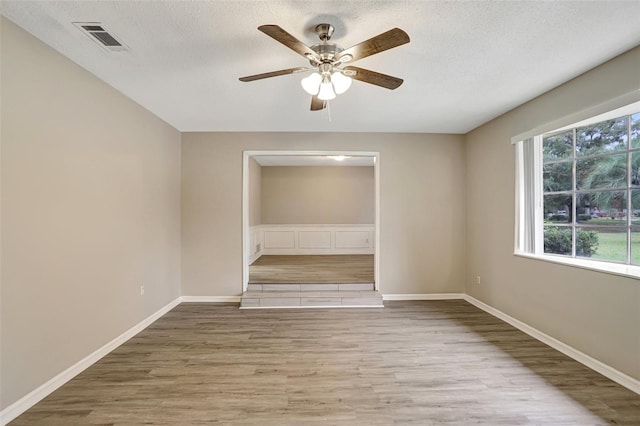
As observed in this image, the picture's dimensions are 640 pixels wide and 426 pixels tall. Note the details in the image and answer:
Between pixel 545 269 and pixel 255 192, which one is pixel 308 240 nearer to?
pixel 255 192

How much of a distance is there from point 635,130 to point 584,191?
613 mm

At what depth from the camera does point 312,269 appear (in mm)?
5383

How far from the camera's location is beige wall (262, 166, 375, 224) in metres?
7.66

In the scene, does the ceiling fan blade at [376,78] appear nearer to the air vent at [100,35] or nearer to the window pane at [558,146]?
the air vent at [100,35]

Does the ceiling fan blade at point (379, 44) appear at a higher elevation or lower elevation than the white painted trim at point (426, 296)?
higher

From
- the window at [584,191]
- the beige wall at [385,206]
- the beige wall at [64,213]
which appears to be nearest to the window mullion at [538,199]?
the window at [584,191]

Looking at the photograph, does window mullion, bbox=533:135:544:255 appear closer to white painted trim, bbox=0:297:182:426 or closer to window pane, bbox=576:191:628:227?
window pane, bbox=576:191:628:227

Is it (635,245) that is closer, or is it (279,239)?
(635,245)

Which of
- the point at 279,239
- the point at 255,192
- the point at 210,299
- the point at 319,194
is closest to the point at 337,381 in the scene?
the point at 210,299

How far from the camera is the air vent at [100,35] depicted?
5.98 ft

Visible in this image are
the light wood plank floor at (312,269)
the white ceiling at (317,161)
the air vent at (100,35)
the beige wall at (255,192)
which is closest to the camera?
the air vent at (100,35)

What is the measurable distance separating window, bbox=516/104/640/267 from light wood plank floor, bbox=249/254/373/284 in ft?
7.84

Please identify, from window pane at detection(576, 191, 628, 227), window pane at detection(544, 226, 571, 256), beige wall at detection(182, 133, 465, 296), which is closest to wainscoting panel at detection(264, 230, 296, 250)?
beige wall at detection(182, 133, 465, 296)

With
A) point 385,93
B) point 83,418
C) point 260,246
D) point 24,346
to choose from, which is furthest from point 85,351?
point 260,246
